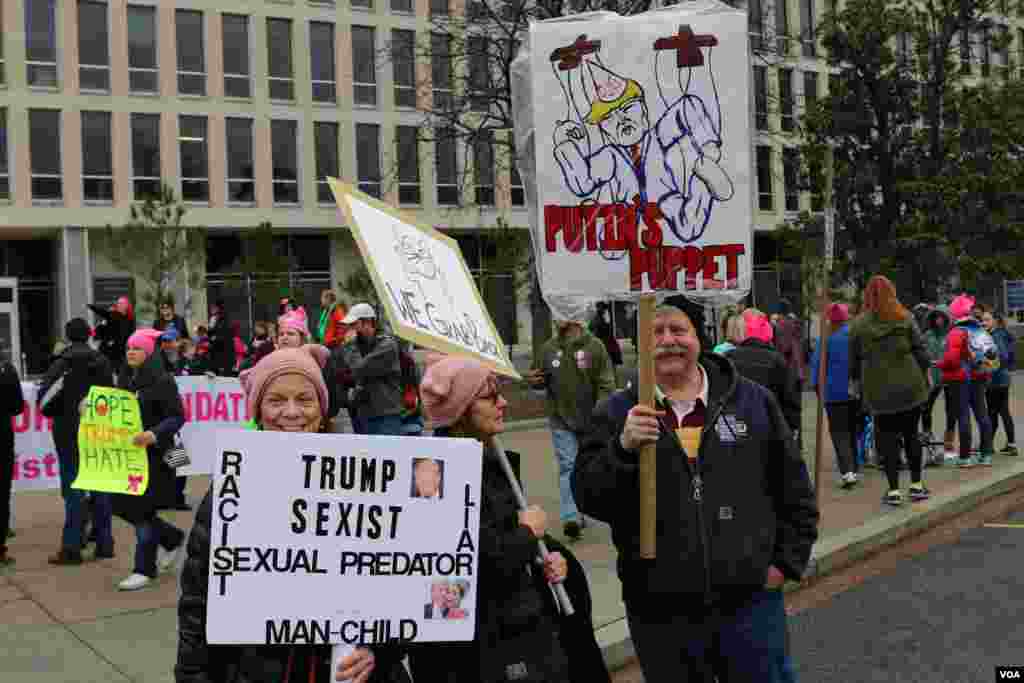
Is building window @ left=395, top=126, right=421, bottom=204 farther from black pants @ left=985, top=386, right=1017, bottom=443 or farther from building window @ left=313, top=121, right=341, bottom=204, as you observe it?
black pants @ left=985, top=386, right=1017, bottom=443

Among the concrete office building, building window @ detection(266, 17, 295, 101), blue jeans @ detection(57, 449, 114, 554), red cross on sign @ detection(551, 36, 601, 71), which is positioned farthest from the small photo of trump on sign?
building window @ detection(266, 17, 295, 101)

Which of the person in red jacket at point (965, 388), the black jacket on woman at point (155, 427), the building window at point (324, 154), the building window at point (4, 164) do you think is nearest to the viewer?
Answer: the black jacket on woman at point (155, 427)

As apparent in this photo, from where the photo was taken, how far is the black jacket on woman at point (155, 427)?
26.1 feet

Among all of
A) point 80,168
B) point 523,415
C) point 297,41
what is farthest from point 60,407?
point 297,41

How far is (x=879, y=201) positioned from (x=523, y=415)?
14666mm

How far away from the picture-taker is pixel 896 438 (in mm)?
9773

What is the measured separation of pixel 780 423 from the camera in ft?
12.6

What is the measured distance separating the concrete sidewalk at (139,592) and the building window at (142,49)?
28.4 m

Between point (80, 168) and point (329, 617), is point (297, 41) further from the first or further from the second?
point (329, 617)

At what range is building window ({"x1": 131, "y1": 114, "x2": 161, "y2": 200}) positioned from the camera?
38.3 metres

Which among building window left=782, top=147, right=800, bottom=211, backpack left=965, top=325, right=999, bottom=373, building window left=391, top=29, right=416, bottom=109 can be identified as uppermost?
building window left=391, top=29, right=416, bottom=109

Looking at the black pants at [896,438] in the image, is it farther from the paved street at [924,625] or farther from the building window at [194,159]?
the building window at [194,159]

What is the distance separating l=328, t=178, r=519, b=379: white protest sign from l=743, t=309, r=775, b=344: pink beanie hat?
435cm

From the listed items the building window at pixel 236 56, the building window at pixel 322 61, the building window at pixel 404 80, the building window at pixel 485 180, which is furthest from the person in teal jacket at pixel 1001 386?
the building window at pixel 404 80
